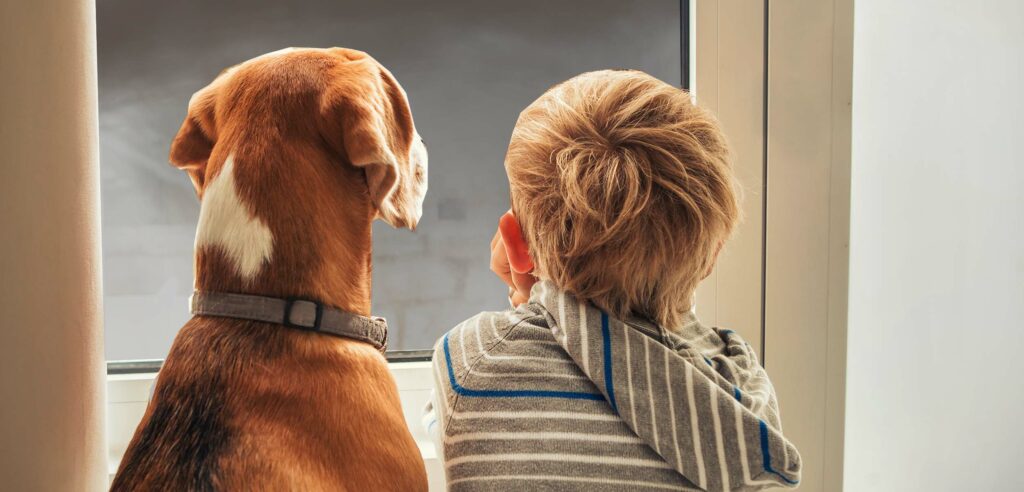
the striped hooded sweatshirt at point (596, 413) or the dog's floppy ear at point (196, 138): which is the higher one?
the dog's floppy ear at point (196, 138)

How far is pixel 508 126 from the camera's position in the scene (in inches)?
54.6

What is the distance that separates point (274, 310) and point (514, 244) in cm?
28

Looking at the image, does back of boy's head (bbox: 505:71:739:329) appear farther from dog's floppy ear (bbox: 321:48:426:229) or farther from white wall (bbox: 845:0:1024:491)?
white wall (bbox: 845:0:1024:491)

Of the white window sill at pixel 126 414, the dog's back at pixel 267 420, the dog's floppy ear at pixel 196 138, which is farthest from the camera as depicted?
the white window sill at pixel 126 414

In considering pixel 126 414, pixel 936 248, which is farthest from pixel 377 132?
pixel 936 248

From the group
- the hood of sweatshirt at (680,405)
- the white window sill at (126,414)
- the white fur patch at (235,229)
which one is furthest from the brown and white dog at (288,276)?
the white window sill at (126,414)

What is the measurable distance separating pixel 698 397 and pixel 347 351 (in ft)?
1.21

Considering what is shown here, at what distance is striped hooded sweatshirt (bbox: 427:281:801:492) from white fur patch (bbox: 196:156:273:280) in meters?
0.23

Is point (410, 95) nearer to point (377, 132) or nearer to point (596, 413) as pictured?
point (377, 132)

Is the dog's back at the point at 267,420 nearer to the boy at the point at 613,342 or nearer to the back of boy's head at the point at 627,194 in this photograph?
the boy at the point at 613,342

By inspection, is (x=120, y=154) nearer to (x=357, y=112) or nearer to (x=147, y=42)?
(x=147, y=42)

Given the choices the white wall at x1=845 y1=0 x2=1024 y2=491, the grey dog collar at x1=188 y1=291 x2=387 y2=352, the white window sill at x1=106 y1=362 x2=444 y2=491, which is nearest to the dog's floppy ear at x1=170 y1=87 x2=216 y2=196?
the grey dog collar at x1=188 y1=291 x2=387 y2=352

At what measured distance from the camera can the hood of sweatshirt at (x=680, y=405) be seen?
0.79 meters

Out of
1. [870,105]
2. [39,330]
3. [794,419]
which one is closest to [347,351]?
[39,330]
